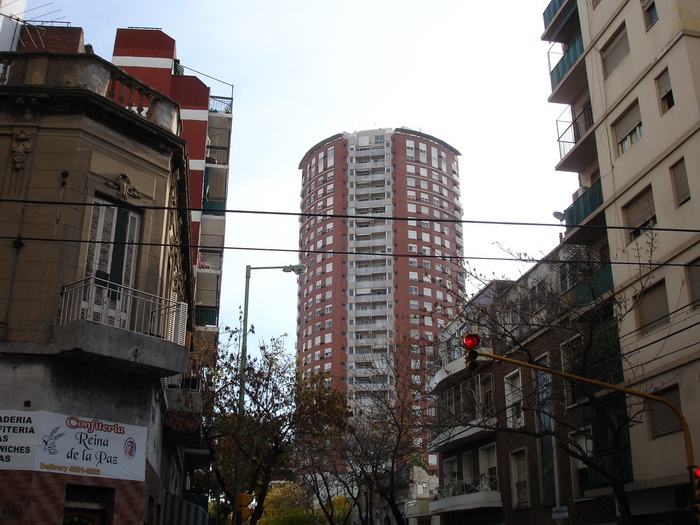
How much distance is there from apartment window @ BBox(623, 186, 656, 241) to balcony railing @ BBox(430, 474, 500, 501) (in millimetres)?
14147

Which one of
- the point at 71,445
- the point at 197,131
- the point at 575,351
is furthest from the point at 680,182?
the point at 197,131

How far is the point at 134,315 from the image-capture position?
15031 mm

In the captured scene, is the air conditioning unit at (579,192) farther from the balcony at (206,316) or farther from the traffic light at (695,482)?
the balcony at (206,316)

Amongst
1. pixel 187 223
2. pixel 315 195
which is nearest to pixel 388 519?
pixel 187 223

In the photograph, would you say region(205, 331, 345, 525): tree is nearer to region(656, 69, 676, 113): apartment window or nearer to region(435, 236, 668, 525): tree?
region(435, 236, 668, 525): tree

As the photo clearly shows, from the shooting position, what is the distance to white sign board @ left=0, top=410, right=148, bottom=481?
40.7 ft

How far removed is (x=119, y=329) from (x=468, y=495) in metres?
23.0

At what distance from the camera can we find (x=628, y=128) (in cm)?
2362

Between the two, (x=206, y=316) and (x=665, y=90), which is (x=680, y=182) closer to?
(x=665, y=90)

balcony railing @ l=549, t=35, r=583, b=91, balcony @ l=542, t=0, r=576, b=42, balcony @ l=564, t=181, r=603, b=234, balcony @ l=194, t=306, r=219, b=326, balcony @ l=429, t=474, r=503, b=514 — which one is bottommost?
balcony @ l=429, t=474, r=503, b=514

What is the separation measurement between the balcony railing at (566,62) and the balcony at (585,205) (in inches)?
208

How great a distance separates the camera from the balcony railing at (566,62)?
1078 inches

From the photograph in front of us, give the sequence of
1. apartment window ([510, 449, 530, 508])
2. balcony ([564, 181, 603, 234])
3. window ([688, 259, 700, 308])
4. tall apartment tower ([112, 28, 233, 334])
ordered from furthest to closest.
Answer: tall apartment tower ([112, 28, 233, 334]) → apartment window ([510, 449, 530, 508]) → balcony ([564, 181, 603, 234]) → window ([688, 259, 700, 308])

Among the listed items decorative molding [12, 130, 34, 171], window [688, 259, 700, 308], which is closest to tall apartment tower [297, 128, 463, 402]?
window [688, 259, 700, 308]
